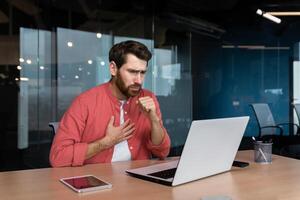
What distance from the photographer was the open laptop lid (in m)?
1.27

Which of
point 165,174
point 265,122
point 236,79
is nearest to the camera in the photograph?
point 165,174

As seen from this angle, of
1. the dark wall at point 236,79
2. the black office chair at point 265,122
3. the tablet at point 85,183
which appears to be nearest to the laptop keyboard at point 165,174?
the tablet at point 85,183

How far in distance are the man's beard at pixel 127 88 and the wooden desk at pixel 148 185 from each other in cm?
37

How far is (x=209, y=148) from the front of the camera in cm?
138

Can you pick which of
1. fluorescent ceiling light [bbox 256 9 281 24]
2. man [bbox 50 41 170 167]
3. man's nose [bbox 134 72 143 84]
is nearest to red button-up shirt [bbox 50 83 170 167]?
man [bbox 50 41 170 167]

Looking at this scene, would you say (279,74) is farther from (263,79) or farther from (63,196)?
(63,196)

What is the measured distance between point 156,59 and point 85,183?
4.66m

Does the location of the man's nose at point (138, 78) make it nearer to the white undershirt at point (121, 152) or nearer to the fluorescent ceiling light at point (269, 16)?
the white undershirt at point (121, 152)

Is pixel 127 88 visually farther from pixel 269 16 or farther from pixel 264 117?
pixel 269 16

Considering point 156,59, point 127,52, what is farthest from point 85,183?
point 156,59

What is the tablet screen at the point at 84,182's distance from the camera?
1291 mm

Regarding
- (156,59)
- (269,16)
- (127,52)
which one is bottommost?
(127,52)

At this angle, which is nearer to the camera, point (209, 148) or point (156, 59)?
point (209, 148)

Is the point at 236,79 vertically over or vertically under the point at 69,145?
over
